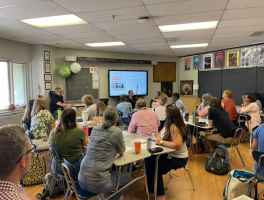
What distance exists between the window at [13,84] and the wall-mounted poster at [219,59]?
649 centimetres

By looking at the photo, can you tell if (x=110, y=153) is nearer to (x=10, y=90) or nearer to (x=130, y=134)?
(x=130, y=134)

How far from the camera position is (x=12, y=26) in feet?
13.2

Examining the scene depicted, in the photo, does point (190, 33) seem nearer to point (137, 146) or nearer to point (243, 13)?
point (243, 13)

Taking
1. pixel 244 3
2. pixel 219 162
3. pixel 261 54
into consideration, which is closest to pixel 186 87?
pixel 261 54

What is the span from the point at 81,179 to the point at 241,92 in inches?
248

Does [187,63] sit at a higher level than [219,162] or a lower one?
higher

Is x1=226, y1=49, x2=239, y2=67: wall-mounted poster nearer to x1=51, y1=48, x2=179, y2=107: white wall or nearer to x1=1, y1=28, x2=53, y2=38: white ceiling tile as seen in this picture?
x1=51, y1=48, x2=179, y2=107: white wall

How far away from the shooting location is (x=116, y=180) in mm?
2186

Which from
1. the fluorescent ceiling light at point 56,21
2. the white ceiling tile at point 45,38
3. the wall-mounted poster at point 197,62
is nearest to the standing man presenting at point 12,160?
the fluorescent ceiling light at point 56,21

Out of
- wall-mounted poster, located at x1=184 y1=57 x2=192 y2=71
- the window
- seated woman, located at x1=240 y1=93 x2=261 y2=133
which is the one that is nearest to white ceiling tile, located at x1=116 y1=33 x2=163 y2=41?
seated woman, located at x1=240 y1=93 x2=261 y2=133

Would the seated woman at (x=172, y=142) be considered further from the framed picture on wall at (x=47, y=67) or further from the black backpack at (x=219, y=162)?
the framed picture on wall at (x=47, y=67)

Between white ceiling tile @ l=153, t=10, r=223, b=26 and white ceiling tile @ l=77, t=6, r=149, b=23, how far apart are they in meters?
0.40

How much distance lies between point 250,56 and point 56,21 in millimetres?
A: 5706

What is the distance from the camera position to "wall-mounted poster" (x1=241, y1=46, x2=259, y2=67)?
6184 millimetres
